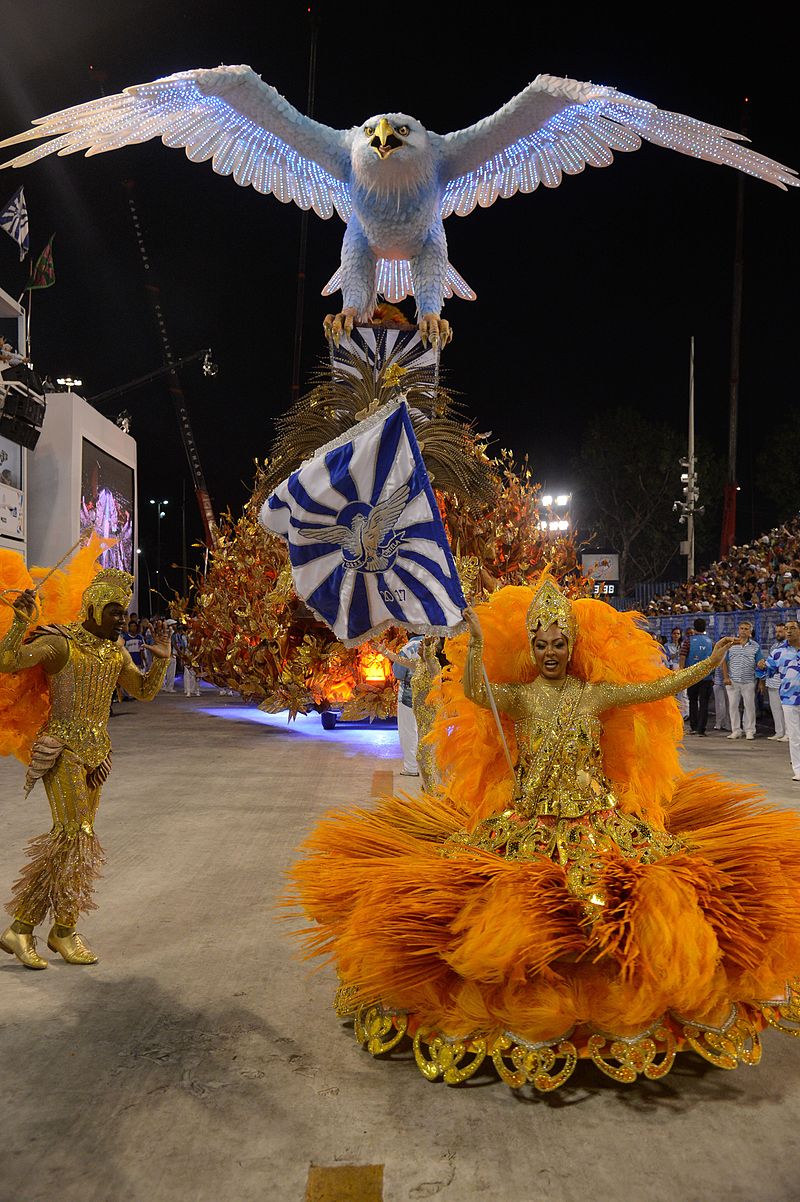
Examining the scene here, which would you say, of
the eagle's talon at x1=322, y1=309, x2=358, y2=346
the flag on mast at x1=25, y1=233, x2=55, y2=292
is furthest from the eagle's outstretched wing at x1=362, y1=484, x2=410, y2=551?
the flag on mast at x1=25, y1=233, x2=55, y2=292

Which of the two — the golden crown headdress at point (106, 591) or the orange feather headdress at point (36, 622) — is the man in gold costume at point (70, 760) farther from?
the orange feather headdress at point (36, 622)

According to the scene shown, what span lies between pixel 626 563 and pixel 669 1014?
3897cm

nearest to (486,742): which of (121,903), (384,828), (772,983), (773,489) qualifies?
(384,828)

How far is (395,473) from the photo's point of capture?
3.83 metres

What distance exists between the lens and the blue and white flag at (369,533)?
376cm

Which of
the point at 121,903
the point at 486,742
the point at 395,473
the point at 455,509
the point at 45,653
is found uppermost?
the point at 455,509

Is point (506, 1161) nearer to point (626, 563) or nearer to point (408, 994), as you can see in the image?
point (408, 994)

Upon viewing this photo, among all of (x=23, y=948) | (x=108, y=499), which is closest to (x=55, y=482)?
(x=108, y=499)

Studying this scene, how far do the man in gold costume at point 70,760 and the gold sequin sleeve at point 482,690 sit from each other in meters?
1.60

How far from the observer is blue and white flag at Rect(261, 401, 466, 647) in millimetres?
3762

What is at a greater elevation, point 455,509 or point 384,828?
point 455,509

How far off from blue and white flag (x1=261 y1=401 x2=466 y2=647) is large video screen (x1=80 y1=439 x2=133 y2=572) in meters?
17.9

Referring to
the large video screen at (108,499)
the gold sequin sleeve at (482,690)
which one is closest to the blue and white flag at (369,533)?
the gold sequin sleeve at (482,690)

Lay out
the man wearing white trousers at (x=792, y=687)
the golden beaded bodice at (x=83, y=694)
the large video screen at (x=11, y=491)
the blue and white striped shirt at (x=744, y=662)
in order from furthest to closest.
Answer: the large video screen at (x=11, y=491), the blue and white striped shirt at (x=744, y=662), the man wearing white trousers at (x=792, y=687), the golden beaded bodice at (x=83, y=694)
